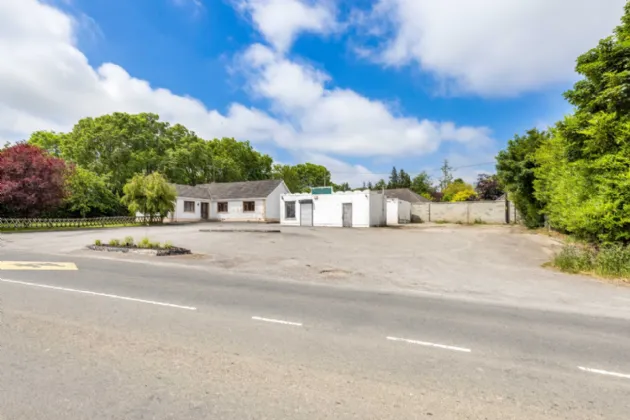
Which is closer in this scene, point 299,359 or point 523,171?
point 299,359

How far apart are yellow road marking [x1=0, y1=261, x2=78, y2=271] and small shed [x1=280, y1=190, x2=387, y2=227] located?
2569cm

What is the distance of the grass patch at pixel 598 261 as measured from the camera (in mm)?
10664

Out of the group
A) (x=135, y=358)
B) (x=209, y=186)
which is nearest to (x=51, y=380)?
(x=135, y=358)

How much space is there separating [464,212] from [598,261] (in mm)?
36181

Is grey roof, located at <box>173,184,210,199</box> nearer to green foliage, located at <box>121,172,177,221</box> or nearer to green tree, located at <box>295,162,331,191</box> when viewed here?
green foliage, located at <box>121,172,177,221</box>

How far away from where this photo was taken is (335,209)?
35781 mm

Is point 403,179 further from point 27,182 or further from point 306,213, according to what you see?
point 27,182

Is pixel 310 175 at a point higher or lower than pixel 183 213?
higher

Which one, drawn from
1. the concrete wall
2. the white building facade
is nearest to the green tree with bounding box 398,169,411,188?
the concrete wall

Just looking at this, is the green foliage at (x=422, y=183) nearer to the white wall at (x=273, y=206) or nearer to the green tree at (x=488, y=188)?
the green tree at (x=488, y=188)

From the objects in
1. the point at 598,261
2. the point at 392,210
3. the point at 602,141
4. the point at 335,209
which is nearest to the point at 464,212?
the point at 392,210

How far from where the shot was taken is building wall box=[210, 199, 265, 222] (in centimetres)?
4562

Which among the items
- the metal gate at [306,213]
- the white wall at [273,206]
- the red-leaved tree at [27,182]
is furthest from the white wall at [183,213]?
the metal gate at [306,213]

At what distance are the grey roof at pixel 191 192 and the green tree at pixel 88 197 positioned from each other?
746 cm
